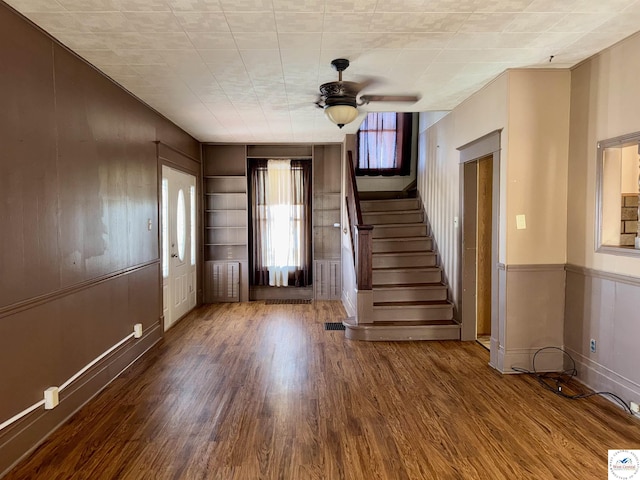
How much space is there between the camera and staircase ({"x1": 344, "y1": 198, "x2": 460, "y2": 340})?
4598 mm

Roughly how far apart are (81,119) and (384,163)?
5.17 m

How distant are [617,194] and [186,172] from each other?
5151 millimetres

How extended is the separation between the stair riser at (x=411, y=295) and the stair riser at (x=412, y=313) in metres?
0.23

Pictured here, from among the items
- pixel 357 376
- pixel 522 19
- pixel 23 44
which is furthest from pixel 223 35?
pixel 357 376

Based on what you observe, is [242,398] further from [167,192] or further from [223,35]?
[167,192]

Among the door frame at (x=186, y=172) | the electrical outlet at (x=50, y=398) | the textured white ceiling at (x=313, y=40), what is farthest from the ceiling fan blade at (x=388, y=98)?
the electrical outlet at (x=50, y=398)

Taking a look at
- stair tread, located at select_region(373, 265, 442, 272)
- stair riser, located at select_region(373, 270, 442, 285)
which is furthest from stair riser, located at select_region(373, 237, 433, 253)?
stair riser, located at select_region(373, 270, 442, 285)

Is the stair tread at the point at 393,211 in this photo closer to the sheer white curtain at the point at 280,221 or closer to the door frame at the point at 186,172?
the sheer white curtain at the point at 280,221

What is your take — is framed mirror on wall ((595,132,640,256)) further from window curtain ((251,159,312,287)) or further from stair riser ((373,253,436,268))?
window curtain ((251,159,312,287))

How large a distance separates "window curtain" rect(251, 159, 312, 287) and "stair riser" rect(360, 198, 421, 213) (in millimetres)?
1103

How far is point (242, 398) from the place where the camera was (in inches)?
124

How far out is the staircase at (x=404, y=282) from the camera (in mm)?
4598

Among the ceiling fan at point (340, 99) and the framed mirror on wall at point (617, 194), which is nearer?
the framed mirror on wall at point (617, 194)

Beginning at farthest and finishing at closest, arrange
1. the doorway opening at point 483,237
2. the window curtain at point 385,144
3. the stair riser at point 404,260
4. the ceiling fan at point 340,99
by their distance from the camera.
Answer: the window curtain at point 385,144 → the stair riser at point 404,260 → the doorway opening at point 483,237 → the ceiling fan at point 340,99
